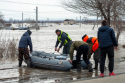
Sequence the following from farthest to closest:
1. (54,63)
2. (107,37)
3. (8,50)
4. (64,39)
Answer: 1. (8,50)
2. (64,39)
3. (54,63)
4. (107,37)

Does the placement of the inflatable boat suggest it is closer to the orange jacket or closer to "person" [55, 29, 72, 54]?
"person" [55, 29, 72, 54]

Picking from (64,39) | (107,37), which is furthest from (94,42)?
(64,39)

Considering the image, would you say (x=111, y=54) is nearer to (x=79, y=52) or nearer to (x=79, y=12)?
(x=79, y=52)

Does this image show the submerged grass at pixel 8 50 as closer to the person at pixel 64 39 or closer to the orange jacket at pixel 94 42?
the person at pixel 64 39

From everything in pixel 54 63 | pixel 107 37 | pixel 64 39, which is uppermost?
pixel 107 37

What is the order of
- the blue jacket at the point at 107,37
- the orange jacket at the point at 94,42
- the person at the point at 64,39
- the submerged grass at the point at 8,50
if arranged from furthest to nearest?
the submerged grass at the point at 8,50 < the person at the point at 64,39 < the orange jacket at the point at 94,42 < the blue jacket at the point at 107,37

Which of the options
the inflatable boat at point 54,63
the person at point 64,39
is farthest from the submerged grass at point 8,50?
the person at point 64,39

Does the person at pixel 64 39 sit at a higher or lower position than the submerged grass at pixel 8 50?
higher

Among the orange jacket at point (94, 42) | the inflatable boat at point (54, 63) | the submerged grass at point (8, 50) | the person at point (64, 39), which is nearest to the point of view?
the orange jacket at point (94, 42)

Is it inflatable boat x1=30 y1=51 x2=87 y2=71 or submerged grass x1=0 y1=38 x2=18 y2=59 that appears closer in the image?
inflatable boat x1=30 y1=51 x2=87 y2=71

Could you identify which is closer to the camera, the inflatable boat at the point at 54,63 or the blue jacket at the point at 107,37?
the blue jacket at the point at 107,37

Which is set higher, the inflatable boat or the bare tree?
the bare tree

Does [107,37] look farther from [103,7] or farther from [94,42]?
[103,7]

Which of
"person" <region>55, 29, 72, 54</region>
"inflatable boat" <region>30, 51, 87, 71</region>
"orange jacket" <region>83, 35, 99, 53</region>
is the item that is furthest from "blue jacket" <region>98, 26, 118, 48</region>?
"person" <region>55, 29, 72, 54</region>
